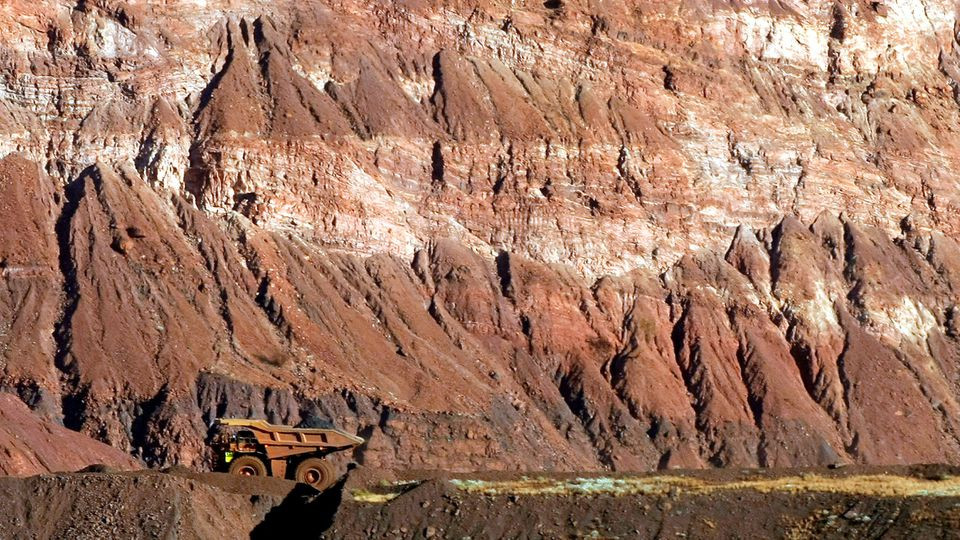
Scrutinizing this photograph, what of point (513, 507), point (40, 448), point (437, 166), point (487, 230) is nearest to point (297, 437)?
point (513, 507)

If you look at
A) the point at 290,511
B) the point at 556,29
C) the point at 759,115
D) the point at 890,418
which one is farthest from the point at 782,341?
the point at 290,511

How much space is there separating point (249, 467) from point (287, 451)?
3.03 feet

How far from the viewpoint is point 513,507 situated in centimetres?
3234

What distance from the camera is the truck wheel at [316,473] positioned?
40.1 m

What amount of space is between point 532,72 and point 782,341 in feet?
58.4

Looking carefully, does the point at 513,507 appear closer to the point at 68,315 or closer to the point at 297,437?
the point at 297,437

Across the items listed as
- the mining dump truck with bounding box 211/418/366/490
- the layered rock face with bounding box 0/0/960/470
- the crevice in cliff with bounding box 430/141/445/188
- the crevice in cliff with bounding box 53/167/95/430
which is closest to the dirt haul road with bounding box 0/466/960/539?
the mining dump truck with bounding box 211/418/366/490

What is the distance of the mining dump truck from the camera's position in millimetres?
40344

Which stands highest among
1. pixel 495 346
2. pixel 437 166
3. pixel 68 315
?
pixel 68 315

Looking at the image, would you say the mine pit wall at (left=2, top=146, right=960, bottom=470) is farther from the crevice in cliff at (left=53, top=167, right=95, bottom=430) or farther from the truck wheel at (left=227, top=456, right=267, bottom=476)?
the truck wheel at (left=227, top=456, right=267, bottom=476)

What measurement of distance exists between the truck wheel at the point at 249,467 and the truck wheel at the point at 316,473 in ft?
2.76

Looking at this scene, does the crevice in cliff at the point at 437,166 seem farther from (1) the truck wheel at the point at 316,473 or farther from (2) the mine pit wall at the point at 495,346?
(1) the truck wheel at the point at 316,473

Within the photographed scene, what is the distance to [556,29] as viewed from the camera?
8762cm

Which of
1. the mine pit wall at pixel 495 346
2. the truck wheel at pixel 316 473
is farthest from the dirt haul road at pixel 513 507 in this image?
the mine pit wall at pixel 495 346
